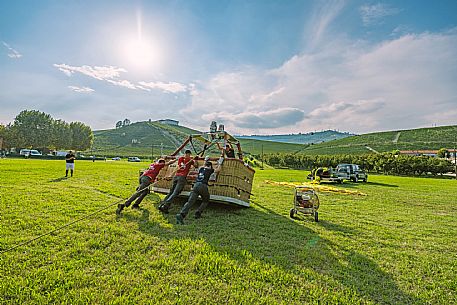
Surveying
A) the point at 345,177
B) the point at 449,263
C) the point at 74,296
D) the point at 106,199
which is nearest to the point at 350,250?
the point at 449,263

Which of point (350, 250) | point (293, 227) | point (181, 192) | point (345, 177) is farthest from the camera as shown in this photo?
point (345, 177)

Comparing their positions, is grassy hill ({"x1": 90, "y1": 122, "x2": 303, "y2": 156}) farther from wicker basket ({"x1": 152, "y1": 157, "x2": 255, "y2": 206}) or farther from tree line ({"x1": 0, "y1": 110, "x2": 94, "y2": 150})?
wicker basket ({"x1": 152, "y1": 157, "x2": 255, "y2": 206})

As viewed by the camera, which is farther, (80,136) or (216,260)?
(80,136)

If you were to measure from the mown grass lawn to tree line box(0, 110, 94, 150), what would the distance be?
90391mm

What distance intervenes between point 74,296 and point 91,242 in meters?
1.80

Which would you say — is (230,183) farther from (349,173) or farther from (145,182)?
(349,173)

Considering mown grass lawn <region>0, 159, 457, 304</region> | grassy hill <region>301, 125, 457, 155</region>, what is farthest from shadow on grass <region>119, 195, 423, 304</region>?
grassy hill <region>301, 125, 457, 155</region>

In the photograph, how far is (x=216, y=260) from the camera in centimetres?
461

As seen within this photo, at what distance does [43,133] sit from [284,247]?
9874 cm

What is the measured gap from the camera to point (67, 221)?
6473mm

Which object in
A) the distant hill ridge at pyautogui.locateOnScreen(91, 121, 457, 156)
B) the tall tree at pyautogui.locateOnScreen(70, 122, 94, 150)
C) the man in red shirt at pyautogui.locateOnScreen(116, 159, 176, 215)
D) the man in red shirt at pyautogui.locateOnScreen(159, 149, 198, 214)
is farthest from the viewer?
the distant hill ridge at pyautogui.locateOnScreen(91, 121, 457, 156)

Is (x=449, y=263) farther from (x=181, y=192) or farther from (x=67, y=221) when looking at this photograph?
(x=67, y=221)

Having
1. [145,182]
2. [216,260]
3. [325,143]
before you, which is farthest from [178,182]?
[325,143]

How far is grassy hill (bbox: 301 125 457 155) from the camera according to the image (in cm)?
10100
